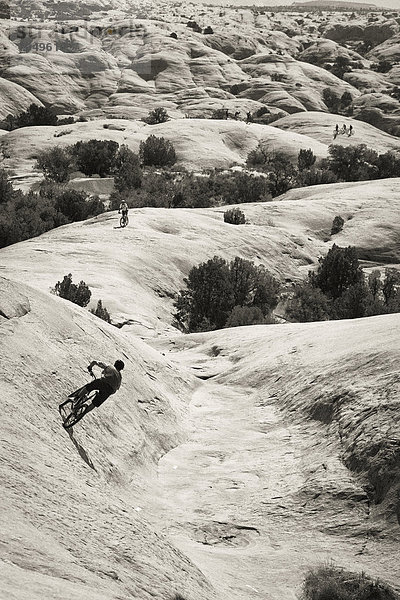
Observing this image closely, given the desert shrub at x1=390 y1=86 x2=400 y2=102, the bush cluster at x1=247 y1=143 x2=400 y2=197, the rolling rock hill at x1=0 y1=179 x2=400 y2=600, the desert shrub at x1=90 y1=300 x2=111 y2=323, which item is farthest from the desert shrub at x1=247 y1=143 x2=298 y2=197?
the desert shrub at x1=390 y1=86 x2=400 y2=102

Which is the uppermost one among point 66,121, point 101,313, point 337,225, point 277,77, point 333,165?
point 277,77

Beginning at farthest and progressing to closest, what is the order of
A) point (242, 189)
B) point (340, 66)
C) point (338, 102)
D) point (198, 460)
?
1. point (340, 66)
2. point (338, 102)
3. point (242, 189)
4. point (198, 460)

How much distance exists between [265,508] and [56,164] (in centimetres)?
4449

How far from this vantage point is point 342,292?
1399 inches

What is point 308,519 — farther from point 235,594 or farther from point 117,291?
point 117,291

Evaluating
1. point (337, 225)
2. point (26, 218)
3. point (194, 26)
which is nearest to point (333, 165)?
point (337, 225)

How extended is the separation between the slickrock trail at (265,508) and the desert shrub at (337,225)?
29416 mm

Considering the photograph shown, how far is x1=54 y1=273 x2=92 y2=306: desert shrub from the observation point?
2421cm

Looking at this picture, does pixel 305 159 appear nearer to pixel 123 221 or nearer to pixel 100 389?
pixel 123 221

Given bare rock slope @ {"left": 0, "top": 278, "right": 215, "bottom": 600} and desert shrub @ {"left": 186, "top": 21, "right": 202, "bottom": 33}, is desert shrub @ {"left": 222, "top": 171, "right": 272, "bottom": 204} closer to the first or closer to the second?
bare rock slope @ {"left": 0, "top": 278, "right": 215, "bottom": 600}

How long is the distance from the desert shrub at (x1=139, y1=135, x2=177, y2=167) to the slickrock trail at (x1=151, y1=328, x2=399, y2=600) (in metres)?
43.7

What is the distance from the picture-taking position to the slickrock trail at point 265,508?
10188mm

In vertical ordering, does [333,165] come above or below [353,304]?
above

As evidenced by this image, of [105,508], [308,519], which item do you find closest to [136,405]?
[308,519]
